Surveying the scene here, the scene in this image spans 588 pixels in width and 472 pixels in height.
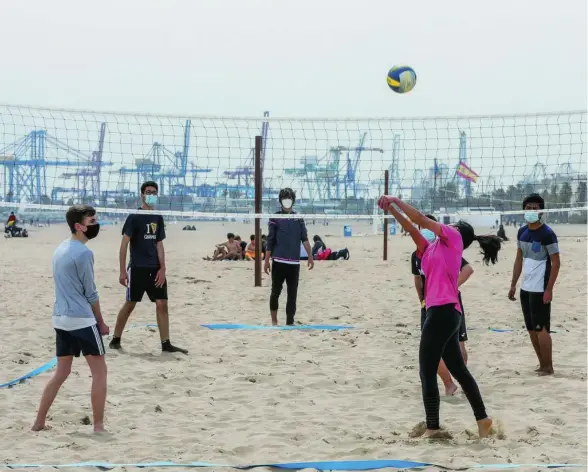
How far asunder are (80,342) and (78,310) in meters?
0.18

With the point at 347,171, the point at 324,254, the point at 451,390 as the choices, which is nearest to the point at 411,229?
the point at 451,390

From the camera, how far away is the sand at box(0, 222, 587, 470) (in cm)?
379

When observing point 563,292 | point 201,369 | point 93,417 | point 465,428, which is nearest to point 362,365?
point 201,369

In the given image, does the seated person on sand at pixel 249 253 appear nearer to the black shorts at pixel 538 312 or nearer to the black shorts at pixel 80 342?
the black shorts at pixel 538 312

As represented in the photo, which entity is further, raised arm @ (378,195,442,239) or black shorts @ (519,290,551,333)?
black shorts @ (519,290,551,333)

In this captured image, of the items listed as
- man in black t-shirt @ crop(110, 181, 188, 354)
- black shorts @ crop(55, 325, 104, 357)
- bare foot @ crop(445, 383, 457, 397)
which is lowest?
bare foot @ crop(445, 383, 457, 397)

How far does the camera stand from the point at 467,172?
28.5 feet

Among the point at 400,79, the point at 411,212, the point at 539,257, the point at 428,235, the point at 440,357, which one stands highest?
the point at 400,79

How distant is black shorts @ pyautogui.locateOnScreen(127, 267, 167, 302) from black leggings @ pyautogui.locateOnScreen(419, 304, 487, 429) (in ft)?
9.01

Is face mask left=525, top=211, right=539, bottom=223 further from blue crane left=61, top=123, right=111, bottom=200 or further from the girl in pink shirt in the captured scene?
blue crane left=61, top=123, right=111, bottom=200

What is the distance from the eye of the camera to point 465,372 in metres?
3.88

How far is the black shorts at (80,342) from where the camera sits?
399cm

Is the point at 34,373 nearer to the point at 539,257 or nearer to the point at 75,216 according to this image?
the point at 75,216

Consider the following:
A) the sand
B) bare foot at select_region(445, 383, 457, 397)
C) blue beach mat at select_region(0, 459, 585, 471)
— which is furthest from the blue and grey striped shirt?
blue beach mat at select_region(0, 459, 585, 471)
